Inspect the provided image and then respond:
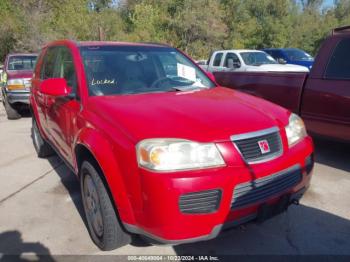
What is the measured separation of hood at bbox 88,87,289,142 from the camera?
96.3 inches

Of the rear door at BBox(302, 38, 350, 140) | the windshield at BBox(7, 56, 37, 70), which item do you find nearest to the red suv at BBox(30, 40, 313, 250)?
the rear door at BBox(302, 38, 350, 140)

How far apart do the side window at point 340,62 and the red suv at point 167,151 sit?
185 centimetres

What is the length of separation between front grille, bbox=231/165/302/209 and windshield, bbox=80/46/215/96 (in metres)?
1.39

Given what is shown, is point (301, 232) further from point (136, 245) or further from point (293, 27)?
point (293, 27)

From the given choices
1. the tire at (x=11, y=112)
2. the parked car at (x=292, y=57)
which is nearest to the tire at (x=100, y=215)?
the tire at (x=11, y=112)

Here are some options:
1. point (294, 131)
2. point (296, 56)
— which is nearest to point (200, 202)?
point (294, 131)

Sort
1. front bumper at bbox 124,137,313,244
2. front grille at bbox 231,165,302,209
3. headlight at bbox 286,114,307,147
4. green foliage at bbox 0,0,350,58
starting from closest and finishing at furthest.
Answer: front bumper at bbox 124,137,313,244 → front grille at bbox 231,165,302,209 → headlight at bbox 286,114,307,147 → green foliage at bbox 0,0,350,58

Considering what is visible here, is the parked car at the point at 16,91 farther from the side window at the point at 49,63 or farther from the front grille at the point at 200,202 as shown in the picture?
the front grille at the point at 200,202

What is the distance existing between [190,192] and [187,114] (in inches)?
27.4

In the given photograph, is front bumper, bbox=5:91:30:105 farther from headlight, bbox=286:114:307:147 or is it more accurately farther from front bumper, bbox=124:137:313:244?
headlight, bbox=286:114:307:147

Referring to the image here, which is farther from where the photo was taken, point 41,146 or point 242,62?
point 242,62

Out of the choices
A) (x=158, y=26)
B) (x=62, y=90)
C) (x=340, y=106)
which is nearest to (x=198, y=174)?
(x=62, y=90)

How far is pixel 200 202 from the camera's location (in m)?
2.29

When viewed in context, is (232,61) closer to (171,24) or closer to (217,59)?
(217,59)
